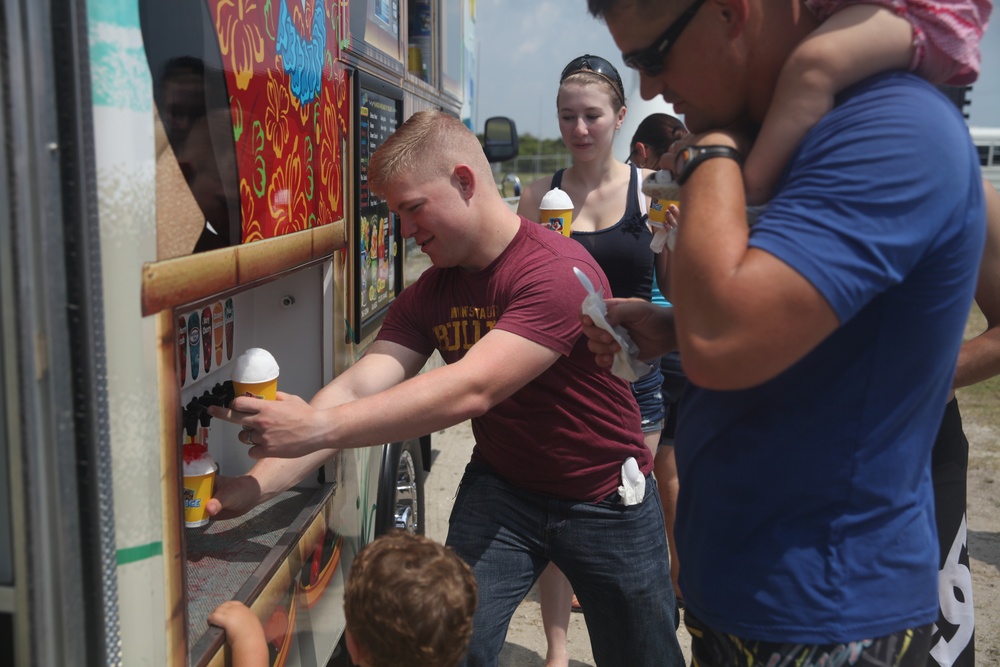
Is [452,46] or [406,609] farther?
[452,46]

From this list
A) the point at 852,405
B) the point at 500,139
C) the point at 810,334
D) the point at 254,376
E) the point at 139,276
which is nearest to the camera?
the point at 810,334

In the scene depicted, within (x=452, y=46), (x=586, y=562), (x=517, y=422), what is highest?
(x=452, y=46)

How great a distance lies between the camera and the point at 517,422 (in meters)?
2.30

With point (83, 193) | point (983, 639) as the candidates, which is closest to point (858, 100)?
point (83, 193)

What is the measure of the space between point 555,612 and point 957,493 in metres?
1.58

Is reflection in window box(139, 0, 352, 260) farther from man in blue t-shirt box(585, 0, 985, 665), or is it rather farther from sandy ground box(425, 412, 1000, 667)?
sandy ground box(425, 412, 1000, 667)

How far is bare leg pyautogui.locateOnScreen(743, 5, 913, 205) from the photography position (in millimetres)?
1173

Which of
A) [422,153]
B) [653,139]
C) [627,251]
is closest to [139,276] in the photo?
[422,153]

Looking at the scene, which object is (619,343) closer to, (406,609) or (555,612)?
(406,609)

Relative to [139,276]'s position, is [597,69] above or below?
above

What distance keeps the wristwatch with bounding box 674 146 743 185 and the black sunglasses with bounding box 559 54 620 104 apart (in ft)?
8.26

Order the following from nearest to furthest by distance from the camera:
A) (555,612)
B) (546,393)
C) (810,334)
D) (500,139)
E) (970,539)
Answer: (810,334) < (546,393) < (555,612) < (970,539) < (500,139)

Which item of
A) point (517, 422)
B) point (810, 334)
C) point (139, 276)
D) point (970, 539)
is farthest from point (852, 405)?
point (970, 539)

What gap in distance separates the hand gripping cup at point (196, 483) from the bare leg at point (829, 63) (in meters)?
1.51
